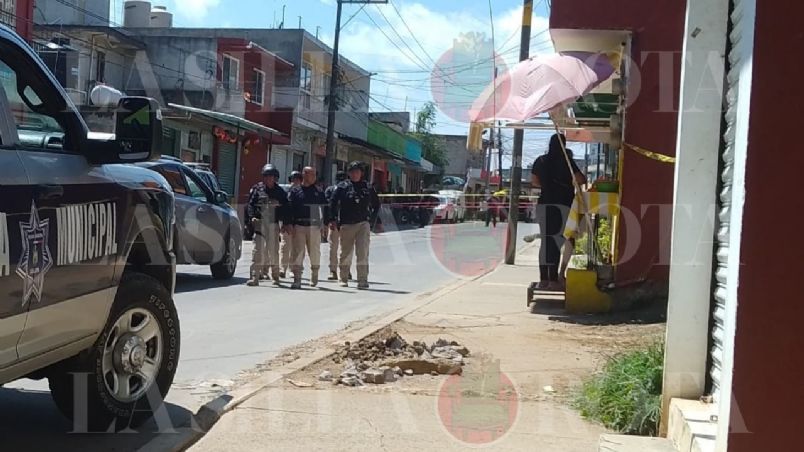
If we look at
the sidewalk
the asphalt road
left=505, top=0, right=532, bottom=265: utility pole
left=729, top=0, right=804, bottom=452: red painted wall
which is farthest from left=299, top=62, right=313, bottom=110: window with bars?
left=729, top=0, right=804, bottom=452: red painted wall

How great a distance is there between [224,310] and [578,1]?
5.44 meters

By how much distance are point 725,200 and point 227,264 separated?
9967 millimetres

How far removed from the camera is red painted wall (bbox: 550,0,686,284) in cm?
873

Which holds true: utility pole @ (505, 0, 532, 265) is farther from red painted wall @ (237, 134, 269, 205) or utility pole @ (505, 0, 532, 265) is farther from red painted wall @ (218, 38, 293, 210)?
red painted wall @ (237, 134, 269, 205)

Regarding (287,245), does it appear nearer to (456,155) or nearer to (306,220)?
(306,220)

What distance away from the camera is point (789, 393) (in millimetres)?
3031

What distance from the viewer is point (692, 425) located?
3.77m

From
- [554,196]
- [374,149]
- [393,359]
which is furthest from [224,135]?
[393,359]

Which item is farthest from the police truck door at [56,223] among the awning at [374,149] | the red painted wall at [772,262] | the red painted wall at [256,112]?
the awning at [374,149]

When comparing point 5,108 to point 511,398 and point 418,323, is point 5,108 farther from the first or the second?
point 418,323

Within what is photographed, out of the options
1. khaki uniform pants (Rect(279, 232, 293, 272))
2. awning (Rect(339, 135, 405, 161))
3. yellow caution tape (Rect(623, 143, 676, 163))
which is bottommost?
khaki uniform pants (Rect(279, 232, 293, 272))

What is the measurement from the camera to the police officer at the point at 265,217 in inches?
492

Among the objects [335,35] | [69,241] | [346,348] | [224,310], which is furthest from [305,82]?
[69,241]

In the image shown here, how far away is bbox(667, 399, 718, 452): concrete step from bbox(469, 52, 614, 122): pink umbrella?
441 cm
